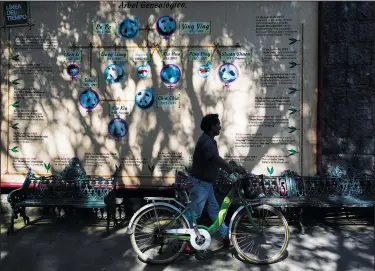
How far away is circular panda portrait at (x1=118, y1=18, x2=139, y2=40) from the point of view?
6.60 metres

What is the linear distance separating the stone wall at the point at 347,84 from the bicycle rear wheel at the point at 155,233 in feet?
9.49

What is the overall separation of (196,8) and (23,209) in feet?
13.5

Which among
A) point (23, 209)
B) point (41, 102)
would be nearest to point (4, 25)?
point (41, 102)

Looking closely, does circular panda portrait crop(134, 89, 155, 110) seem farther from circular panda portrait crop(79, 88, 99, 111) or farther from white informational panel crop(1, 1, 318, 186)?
circular panda portrait crop(79, 88, 99, 111)

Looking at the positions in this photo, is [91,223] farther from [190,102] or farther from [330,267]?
[330,267]

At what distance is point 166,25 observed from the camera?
6559 millimetres

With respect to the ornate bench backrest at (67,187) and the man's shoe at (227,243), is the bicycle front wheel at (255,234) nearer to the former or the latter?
the man's shoe at (227,243)

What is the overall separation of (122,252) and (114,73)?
9.74 feet

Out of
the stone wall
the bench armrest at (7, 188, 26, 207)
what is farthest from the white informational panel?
the bench armrest at (7, 188, 26, 207)

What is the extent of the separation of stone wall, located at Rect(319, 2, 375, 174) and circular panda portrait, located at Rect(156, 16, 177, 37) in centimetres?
235

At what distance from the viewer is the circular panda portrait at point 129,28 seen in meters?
6.60

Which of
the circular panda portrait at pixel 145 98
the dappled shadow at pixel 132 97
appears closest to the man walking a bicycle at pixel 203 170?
the dappled shadow at pixel 132 97

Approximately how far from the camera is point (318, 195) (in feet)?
20.1

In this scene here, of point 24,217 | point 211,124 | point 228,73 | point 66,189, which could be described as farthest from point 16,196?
point 228,73
